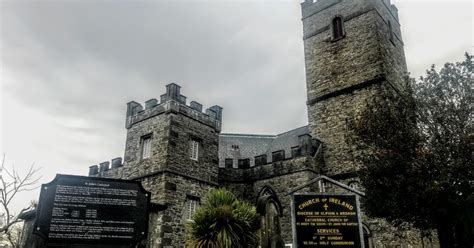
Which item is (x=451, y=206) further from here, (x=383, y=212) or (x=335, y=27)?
(x=335, y=27)

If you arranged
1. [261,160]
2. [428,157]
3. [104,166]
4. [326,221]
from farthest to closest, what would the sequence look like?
[104,166], [261,160], [428,157], [326,221]

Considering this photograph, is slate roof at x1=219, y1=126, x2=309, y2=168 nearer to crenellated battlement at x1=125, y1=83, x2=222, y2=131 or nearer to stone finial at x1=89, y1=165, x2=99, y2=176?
crenellated battlement at x1=125, y1=83, x2=222, y2=131

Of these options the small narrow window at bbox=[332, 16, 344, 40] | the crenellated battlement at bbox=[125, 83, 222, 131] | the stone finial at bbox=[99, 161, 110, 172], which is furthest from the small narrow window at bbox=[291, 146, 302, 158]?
the stone finial at bbox=[99, 161, 110, 172]

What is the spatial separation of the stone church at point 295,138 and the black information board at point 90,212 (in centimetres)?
762

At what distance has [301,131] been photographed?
22797mm

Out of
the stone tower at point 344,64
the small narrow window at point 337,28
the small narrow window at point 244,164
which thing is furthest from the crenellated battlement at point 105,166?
the small narrow window at point 337,28

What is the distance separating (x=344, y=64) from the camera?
20.2 metres

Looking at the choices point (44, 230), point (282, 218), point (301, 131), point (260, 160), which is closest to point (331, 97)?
point (301, 131)

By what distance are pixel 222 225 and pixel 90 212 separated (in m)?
6.58

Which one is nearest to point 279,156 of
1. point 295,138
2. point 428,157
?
point 295,138

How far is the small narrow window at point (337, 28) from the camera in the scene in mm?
21161

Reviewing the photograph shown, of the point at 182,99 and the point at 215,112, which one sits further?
the point at 215,112

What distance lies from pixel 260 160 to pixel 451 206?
390 inches

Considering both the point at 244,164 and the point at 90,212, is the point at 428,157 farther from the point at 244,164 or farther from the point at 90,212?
the point at 244,164
